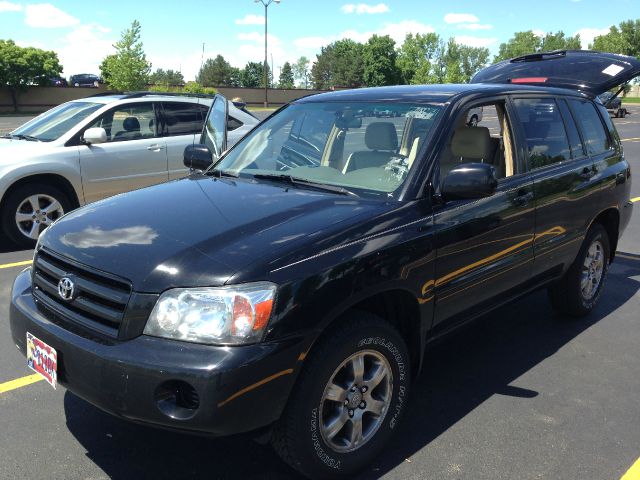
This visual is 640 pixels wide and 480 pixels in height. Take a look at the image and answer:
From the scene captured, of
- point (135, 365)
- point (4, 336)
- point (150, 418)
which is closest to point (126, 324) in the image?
point (135, 365)

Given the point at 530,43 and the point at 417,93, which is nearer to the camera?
the point at 417,93

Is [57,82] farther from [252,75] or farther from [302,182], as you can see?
[252,75]

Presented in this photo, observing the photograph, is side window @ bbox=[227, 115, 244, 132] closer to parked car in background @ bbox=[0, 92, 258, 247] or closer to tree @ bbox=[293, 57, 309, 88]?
parked car in background @ bbox=[0, 92, 258, 247]

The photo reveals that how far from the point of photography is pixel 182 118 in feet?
26.6

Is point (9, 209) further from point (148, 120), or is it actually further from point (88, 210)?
point (88, 210)

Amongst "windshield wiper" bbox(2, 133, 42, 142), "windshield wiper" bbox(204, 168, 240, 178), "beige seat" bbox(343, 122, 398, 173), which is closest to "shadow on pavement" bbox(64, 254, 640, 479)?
"beige seat" bbox(343, 122, 398, 173)

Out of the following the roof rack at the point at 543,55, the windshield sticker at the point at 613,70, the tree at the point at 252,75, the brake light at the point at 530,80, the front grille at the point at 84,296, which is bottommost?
the front grille at the point at 84,296

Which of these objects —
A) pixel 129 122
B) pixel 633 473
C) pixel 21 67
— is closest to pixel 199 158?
pixel 633 473

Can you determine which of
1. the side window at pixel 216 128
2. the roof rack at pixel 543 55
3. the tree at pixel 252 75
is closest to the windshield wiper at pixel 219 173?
the side window at pixel 216 128

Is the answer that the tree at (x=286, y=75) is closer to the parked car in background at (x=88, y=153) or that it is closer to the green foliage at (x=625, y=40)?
the green foliage at (x=625, y=40)

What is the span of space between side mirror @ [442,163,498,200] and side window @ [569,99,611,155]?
79.4 inches

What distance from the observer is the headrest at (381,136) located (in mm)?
3449

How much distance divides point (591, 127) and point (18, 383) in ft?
15.0

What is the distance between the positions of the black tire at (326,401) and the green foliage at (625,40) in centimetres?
9250
